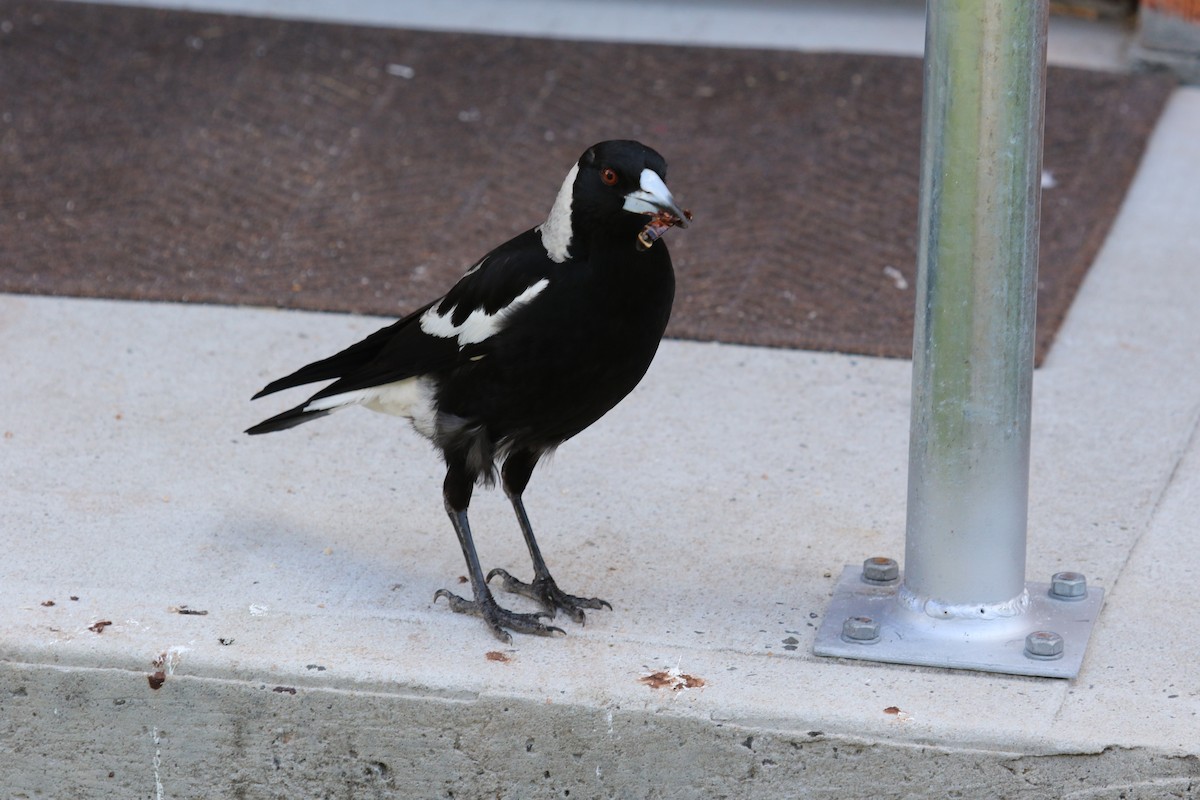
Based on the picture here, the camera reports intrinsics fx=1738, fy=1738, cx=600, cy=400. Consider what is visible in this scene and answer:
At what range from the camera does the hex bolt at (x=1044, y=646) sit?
2.89 meters

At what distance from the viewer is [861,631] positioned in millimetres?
2961

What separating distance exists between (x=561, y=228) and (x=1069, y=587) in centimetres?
111

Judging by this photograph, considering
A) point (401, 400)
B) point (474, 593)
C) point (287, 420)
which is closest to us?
point (474, 593)

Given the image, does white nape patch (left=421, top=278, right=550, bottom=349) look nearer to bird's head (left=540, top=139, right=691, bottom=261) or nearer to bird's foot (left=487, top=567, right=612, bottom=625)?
bird's head (left=540, top=139, right=691, bottom=261)

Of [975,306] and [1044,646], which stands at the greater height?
[975,306]

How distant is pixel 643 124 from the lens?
5898 millimetres

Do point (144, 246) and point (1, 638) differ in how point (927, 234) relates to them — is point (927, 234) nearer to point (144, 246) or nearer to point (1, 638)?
point (1, 638)

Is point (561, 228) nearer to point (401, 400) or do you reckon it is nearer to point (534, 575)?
point (401, 400)

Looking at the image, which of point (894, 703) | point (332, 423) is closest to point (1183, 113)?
point (332, 423)

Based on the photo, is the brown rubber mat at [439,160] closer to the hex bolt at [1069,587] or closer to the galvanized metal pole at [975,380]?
the hex bolt at [1069,587]

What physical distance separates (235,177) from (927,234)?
322 cm

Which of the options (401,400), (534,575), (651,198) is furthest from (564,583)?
(651,198)

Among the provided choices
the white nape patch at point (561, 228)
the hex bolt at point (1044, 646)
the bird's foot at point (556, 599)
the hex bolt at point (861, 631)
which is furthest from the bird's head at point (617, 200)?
the hex bolt at point (1044, 646)

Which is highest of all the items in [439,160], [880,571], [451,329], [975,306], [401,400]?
[975,306]
